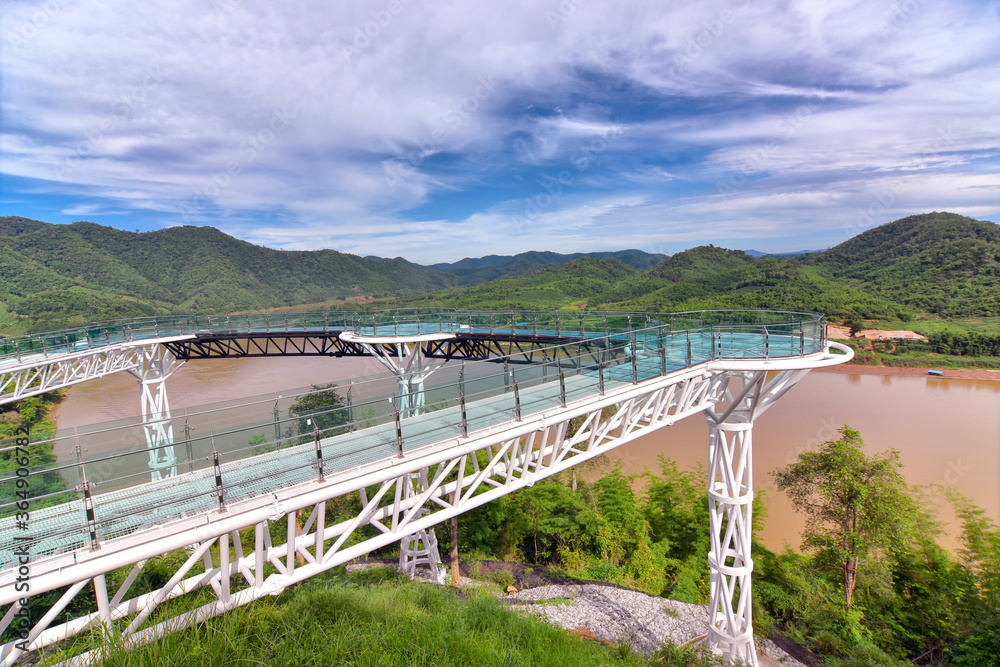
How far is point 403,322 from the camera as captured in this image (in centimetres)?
1306

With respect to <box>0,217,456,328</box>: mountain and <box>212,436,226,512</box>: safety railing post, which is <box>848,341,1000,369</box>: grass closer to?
<box>212,436,226,512</box>: safety railing post

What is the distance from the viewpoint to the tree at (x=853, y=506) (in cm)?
1168

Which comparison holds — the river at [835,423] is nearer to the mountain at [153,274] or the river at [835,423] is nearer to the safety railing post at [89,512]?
the mountain at [153,274]

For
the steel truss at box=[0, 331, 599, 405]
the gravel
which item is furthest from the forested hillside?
the gravel

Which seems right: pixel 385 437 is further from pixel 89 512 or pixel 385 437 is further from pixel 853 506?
pixel 853 506

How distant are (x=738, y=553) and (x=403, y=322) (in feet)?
32.6

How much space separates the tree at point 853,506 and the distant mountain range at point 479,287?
1088 inches

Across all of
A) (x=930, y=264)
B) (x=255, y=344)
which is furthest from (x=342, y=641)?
(x=930, y=264)

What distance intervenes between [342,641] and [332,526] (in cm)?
154

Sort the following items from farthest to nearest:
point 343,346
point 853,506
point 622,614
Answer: point 343,346 → point 853,506 → point 622,614

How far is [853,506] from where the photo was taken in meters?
12.2

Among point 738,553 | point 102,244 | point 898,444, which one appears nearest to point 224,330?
point 738,553

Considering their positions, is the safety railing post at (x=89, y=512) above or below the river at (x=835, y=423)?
above

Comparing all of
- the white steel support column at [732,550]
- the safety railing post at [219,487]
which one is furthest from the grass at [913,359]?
the safety railing post at [219,487]
